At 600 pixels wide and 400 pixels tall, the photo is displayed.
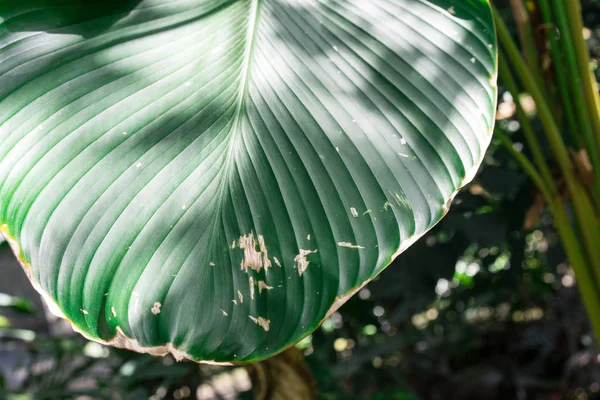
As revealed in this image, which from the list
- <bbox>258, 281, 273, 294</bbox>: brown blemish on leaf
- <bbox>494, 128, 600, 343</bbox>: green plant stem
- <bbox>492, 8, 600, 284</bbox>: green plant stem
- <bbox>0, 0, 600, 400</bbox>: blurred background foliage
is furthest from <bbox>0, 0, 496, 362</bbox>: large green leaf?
<bbox>0, 0, 600, 400</bbox>: blurred background foliage

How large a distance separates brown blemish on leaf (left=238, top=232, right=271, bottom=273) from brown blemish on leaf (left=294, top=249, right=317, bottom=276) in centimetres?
2

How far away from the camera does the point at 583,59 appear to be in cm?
63

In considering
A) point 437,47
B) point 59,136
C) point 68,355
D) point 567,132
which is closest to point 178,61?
point 59,136

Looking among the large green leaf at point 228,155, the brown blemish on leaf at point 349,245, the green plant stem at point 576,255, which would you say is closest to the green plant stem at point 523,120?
the green plant stem at point 576,255

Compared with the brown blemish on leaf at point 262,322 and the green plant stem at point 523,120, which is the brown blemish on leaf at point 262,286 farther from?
the green plant stem at point 523,120

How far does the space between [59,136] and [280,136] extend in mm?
176

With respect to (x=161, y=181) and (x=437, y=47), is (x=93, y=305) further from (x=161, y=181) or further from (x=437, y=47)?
(x=437, y=47)

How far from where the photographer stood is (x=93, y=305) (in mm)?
403

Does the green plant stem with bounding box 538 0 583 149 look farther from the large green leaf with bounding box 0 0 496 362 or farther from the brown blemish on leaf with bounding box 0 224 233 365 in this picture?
the brown blemish on leaf with bounding box 0 224 233 365

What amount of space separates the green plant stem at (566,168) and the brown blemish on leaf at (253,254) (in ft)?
1.35

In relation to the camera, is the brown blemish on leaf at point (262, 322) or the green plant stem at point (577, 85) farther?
the green plant stem at point (577, 85)

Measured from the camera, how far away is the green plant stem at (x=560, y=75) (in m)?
0.66

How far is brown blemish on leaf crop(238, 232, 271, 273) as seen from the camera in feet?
1.31

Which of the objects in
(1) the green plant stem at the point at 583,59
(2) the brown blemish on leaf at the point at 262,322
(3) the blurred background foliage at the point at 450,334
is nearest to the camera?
(2) the brown blemish on leaf at the point at 262,322
